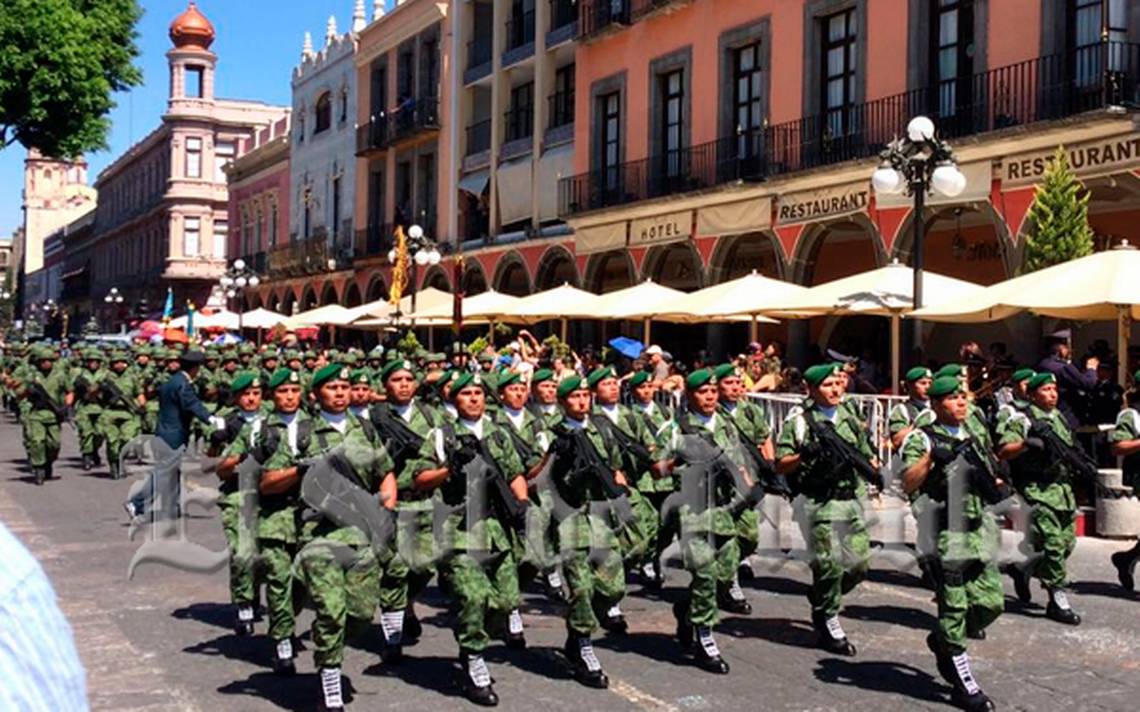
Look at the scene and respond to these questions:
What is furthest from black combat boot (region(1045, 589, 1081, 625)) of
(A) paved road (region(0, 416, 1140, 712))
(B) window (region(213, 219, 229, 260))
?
(B) window (region(213, 219, 229, 260))

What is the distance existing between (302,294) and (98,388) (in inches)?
1217

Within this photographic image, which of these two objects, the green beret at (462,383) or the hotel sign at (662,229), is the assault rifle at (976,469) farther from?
the hotel sign at (662,229)

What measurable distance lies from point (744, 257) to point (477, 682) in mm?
21001

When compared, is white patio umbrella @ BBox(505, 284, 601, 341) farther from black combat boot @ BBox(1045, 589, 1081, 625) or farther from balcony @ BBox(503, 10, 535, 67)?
black combat boot @ BBox(1045, 589, 1081, 625)

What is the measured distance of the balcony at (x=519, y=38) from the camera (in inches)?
1281

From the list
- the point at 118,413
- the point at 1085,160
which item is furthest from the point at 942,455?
the point at 118,413

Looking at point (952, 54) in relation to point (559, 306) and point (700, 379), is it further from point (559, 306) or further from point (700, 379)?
point (700, 379)

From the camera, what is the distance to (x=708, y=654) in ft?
23.8

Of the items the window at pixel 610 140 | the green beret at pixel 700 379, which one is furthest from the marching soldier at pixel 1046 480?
the window at pixel 610 140

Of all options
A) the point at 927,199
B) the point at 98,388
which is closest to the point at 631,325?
the point at 927,199

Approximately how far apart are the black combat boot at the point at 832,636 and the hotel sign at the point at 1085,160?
1054cm

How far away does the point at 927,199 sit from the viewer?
62.3 ft

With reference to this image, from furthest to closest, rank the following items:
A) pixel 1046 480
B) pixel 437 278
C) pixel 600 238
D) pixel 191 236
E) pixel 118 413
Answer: pixel 191 236 → pixel 437 278 → pixel 600 238 → pixel 118 413 → pixel 1046 480

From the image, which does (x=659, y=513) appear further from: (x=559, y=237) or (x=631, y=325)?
(x=559, y=237)
